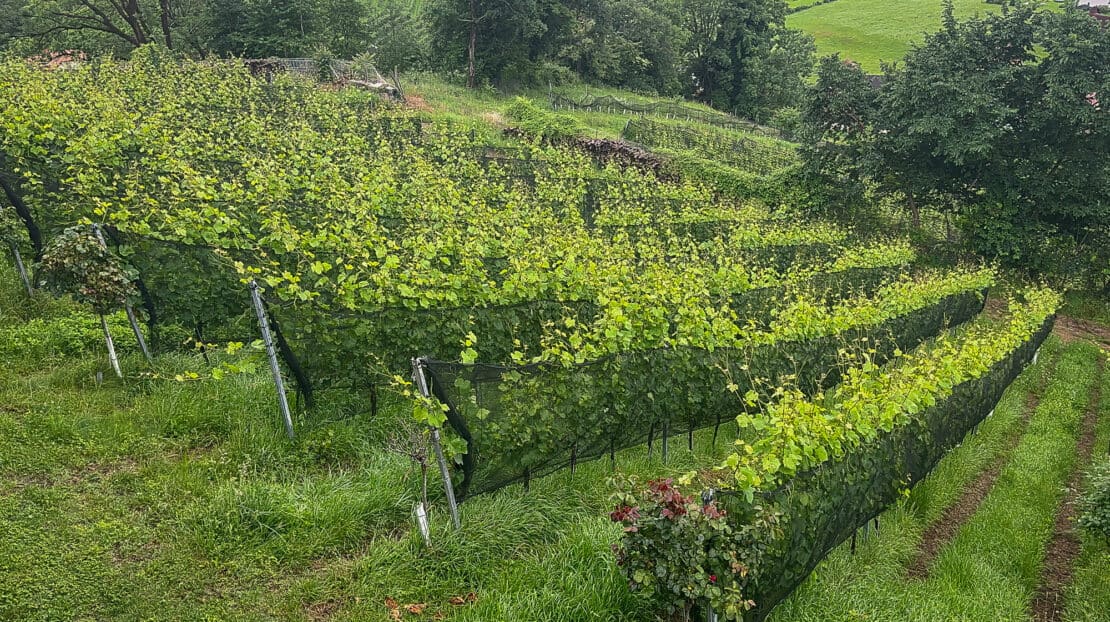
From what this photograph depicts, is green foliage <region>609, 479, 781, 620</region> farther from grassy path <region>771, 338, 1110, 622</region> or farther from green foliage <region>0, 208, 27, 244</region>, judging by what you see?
green foliage <region>0, 208, 27, 244</region>

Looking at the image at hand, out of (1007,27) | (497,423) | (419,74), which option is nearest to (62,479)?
(497,423)

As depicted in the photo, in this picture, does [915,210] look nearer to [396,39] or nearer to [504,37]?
[504,37]

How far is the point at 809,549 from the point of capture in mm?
5246

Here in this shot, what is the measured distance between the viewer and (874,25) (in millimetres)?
68938

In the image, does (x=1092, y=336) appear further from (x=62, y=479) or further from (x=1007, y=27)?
(x=62, y=479)

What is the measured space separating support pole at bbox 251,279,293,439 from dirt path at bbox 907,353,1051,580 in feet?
21.4

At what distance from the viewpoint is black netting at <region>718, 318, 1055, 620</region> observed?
481 centimetres

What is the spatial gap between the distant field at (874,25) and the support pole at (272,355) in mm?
63966

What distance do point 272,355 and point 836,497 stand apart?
17.0ft

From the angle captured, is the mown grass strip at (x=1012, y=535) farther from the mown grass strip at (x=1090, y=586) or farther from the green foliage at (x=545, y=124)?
the green foliage at (x=545, y=124)

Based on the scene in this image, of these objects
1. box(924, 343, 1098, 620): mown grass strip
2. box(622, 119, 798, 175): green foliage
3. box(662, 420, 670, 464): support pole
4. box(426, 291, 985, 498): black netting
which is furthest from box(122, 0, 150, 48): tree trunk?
box(924, 343, 1098, 620): mown grass strip

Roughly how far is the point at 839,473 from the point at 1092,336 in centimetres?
1826

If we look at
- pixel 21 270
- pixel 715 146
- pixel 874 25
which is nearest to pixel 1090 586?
pixel 21 270

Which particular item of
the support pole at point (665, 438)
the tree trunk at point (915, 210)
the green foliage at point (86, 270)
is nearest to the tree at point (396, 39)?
the tree trunk at point (915, 210)
